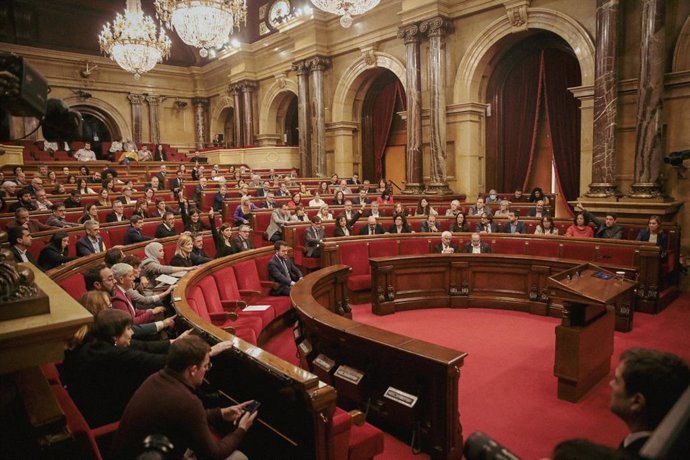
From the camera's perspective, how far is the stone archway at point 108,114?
18.1 meters

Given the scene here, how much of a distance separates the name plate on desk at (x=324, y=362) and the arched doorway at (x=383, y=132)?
11.1 meters

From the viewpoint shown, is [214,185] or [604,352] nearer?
[604,352]

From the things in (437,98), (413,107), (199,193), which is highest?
(437,98)

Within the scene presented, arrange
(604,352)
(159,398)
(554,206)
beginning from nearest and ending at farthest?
(159,398) → (604,352) → (554,206)

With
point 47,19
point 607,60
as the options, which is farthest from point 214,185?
point 47,19

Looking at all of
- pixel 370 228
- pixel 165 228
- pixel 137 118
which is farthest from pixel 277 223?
pixel 137 118

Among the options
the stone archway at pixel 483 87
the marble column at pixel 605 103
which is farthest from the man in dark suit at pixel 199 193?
the marble column at pixel 605 103

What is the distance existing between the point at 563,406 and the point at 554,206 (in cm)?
715

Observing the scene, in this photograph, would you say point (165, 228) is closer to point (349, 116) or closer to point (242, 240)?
point (242, 240)

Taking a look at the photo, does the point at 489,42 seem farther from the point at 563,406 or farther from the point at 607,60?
the point at 563,406

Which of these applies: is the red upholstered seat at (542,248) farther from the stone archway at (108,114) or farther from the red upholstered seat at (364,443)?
the stone archway at (108,114)

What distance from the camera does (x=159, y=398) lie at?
1.72 meters

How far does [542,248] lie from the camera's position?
6.23 meters

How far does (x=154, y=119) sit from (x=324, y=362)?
1885 cm
